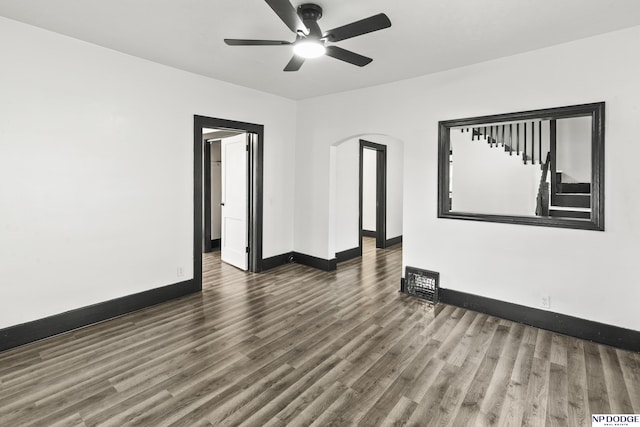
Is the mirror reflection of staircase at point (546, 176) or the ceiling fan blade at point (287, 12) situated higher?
the ceiling fan blade at point (287, 12)

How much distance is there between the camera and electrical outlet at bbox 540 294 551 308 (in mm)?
3250

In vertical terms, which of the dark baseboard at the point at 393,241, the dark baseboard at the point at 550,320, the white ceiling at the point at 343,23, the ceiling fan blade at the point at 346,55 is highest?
the white ceiling at the point at 343,23

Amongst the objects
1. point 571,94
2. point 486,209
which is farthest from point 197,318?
point 571,94

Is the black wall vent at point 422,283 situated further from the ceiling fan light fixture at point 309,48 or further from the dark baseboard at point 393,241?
the dark baseboard at point 393,241

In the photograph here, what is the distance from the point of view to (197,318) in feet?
11.4

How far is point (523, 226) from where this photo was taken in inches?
133

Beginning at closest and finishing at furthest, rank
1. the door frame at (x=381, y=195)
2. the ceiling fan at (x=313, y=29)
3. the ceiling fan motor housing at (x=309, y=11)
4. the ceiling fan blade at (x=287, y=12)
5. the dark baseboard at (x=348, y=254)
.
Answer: the ceiling fan blade at (x=287, y=12) < the ceiling fan at (x=313, y=29) < the ceiling fan motor housing at (x=309, y=11) < the dark baseboard at (x=348, y=254) < the door frame at (x=381, y=195)

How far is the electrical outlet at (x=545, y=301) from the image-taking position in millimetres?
3250

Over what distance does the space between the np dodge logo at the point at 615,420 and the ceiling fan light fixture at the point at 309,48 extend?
3.10 metres

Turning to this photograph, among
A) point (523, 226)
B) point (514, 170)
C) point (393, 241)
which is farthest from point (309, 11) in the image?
point (393, 241)

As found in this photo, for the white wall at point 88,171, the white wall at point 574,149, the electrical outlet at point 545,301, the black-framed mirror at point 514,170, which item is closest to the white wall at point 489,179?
the black-framed mirror at point 514,170

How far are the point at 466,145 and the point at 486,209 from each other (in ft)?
2.75

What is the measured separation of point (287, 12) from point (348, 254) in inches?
176

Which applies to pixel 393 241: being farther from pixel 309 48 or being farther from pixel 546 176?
pixel 309 48
